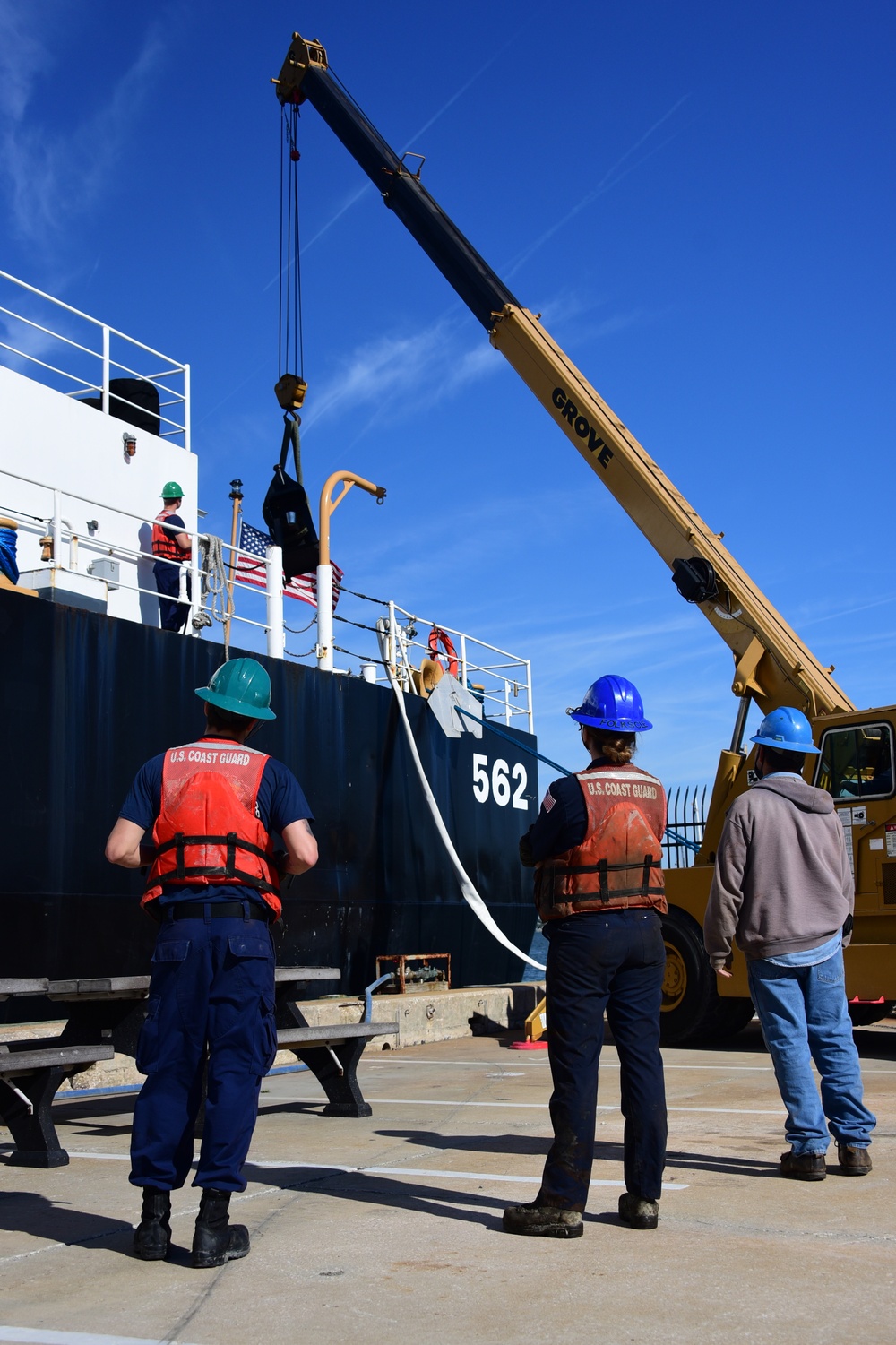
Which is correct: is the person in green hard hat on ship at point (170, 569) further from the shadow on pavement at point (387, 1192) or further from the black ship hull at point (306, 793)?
the shadow on pavement at point (387, 1192)

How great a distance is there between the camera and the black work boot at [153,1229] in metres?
3.49

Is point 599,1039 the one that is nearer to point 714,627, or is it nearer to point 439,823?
point 714,627

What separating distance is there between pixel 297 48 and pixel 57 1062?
41.0ft

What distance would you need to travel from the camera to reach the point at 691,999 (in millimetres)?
9719

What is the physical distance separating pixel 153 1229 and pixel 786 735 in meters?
2.96

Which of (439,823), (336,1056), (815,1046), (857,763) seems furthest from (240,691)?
(439,823)

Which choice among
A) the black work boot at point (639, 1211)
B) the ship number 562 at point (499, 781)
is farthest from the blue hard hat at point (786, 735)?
the ship number 562 at point (499, 781)

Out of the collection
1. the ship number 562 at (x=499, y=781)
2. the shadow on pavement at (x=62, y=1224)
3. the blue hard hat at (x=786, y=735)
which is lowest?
A: the shadow on pavement at (x=62, y=1224)

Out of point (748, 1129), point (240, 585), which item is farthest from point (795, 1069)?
point (240, 585)

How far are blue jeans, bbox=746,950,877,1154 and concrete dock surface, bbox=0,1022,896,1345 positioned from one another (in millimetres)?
192

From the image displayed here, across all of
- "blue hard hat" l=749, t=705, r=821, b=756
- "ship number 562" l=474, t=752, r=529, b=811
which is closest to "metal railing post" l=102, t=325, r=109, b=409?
"ship number 562" l=474, t=752, r=529, b=811

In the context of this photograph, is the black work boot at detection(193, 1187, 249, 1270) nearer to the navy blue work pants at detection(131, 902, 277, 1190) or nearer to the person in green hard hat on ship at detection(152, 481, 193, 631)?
the navy blue work pants at detection(131, 902, 277, 1190)

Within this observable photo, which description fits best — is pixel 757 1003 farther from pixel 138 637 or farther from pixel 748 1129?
pixel 138 637

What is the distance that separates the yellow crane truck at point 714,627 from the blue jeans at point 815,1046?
3711 millimetres
